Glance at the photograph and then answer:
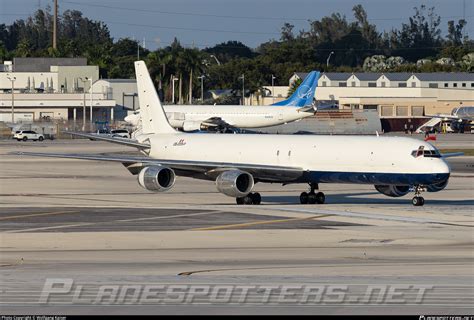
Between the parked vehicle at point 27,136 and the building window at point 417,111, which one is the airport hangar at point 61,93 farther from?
the building window at point 417,111

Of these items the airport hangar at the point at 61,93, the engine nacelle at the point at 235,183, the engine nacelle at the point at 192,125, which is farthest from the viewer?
the airport hangar at the point at 61,93

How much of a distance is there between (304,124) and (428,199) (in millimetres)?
83031

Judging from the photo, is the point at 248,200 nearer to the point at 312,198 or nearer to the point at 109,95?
the point at 312,198

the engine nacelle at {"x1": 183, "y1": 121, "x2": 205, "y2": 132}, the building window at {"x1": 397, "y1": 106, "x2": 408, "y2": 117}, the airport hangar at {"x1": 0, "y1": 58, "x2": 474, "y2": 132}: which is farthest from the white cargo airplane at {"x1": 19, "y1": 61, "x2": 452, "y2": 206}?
the building window at {"x1": 397, "y1": 106, "x2": 408, "y2": 117}

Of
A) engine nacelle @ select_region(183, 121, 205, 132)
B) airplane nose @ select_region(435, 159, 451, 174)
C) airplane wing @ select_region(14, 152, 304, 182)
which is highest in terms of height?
airplane nose @ select_region(435, 159, 451, 174)

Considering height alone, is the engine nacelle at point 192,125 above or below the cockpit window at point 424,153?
below

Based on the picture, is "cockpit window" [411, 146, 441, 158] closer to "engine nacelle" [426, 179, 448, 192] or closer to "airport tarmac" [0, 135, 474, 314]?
"engine nacelle" [426, 179, 448, 192]

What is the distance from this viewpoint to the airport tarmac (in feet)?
65.1

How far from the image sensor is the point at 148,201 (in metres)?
47.9

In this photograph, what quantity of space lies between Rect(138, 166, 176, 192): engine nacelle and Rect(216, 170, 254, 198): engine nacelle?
2.11 meters

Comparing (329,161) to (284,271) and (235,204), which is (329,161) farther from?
(284,271)

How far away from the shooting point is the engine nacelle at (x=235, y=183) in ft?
143

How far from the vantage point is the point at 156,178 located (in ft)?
145

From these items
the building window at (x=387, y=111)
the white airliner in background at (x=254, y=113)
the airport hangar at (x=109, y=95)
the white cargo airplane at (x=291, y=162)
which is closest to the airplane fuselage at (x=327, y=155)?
the white cargo airplane at (x=291, y=162)
